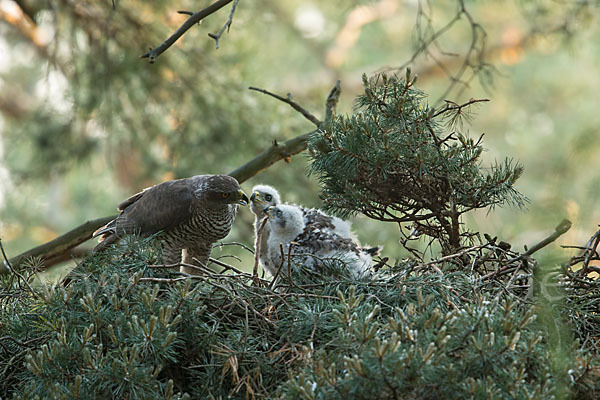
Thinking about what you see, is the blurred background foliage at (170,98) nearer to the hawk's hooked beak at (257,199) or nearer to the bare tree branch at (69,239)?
the hawk's hooked beak at (257,199)

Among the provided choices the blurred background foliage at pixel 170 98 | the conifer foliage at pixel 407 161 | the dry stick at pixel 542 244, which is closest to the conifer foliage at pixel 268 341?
the dry stick at pixel 542 244

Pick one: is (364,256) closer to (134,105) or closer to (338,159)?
(338,159)

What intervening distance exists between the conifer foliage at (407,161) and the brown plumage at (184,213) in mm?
801

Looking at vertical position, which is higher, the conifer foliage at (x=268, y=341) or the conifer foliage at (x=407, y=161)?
the conifer foliage at (x=407, y=161)

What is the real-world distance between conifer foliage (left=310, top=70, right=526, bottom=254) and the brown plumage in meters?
0.80

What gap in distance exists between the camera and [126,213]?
3.33 m

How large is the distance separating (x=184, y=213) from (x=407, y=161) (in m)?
1.30

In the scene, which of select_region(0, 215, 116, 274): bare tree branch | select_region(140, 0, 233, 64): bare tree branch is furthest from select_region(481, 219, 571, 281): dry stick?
select_region(0, 215, 116, 274): bare tree branch

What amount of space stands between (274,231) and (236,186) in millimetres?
289

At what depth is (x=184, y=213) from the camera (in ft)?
10.5

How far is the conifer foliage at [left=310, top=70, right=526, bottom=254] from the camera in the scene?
2309 mm

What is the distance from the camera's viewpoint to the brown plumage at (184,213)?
10.5ft

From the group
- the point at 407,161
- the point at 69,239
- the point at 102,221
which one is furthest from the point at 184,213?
the point at 407,161

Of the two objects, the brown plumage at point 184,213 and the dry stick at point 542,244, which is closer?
the dry stick at point 542,244
